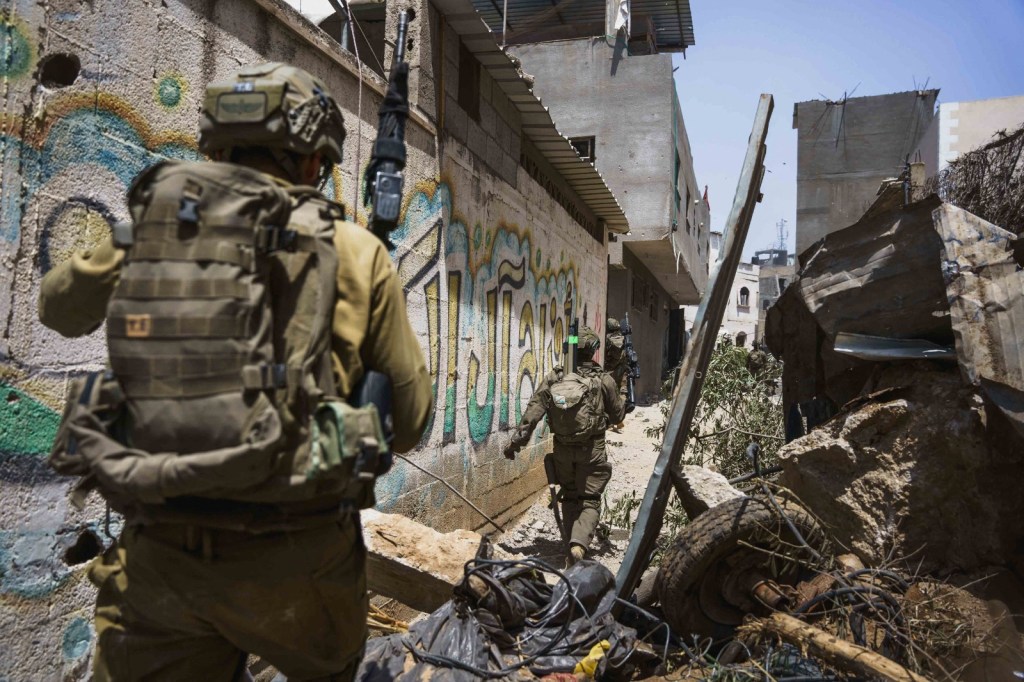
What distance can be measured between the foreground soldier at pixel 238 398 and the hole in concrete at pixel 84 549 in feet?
3.42

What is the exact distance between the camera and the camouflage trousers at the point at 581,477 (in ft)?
19.0

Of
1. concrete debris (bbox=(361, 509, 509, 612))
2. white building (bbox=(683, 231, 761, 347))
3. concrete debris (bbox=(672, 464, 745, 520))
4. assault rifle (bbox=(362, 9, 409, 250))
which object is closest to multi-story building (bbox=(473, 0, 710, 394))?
concrete debris (bbox=(672, 464, 745, 520))

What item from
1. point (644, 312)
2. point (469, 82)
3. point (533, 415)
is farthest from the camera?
point (644, 312)

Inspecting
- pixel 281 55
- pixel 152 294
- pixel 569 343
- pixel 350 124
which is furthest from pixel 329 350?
pixel 569 343

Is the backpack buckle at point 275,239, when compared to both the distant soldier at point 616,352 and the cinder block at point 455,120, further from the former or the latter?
the distant soldier at point 616,352

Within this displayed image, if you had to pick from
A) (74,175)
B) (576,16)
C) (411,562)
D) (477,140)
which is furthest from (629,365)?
(576,16)

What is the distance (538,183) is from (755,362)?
11.4 ft

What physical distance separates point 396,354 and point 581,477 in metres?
4.40

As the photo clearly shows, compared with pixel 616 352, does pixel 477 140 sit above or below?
above

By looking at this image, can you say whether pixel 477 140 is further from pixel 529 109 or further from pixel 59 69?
pixel 59 69

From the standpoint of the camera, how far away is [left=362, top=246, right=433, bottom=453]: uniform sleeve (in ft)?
5.50

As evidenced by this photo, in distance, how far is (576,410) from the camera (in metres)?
5.68

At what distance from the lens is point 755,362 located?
8.66 m

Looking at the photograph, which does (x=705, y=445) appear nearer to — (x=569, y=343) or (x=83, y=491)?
(x=569, y=343)
